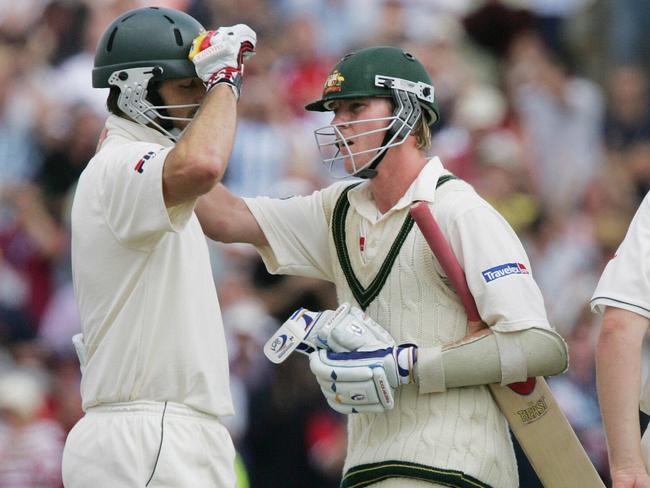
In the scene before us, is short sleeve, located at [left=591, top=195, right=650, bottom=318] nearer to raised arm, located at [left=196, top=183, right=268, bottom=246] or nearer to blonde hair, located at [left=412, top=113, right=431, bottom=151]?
blonde hair, located at [left=412, top=113, right=431, bottom=151]

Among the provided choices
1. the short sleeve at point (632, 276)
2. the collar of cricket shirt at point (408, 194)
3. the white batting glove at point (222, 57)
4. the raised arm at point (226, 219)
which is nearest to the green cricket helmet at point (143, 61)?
the white batting glove at point (222, 57)

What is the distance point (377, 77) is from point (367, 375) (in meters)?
1.17

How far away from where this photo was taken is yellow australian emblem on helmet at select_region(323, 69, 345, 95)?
539 centimetres

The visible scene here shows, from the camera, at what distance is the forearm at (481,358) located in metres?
5.00

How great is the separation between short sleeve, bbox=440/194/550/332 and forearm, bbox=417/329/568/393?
5 centimetres

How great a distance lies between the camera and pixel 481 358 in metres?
5.00

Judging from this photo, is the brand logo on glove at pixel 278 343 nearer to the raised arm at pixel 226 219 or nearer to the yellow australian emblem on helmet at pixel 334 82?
the raised arm at pixel 226 219

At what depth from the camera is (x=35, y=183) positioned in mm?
9391

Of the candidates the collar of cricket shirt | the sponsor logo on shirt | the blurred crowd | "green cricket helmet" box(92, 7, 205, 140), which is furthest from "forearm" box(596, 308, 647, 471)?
the blurred crowd

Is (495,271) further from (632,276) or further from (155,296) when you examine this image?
(155,296)

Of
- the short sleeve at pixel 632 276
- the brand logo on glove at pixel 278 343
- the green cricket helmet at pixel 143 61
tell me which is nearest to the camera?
the short sleeve at pixel 632 276

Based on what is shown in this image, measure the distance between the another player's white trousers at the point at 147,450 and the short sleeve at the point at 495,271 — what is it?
42.1 inches

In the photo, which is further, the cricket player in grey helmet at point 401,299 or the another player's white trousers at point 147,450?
the cricket player in grey helmet at point 401,299

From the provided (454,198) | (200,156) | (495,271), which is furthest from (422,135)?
(200,156)
